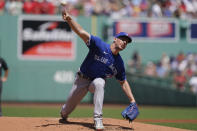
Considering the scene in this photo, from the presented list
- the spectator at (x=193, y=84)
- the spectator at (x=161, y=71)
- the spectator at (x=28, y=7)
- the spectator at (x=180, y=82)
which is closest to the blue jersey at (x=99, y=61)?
the spectator at (x=180, y=82)

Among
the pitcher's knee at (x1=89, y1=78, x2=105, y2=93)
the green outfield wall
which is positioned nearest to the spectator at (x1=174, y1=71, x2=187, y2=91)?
the green outfield wall

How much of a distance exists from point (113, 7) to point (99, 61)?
1376 centimetres

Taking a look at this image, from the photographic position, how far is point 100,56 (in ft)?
23.4

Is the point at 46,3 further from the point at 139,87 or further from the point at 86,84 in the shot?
the point at 86,84

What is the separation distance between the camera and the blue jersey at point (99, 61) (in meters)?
7.12

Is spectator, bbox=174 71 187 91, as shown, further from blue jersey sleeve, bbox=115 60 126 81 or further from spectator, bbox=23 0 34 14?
blue jersey sleeve, bbox=115 60 126 81

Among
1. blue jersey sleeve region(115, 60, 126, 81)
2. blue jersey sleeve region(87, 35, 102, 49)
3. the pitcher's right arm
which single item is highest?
the pitcher's right arm

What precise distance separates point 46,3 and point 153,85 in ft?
19.2

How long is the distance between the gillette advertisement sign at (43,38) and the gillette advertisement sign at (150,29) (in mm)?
2354

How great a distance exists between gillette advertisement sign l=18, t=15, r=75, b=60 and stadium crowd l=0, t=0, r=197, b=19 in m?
0.41

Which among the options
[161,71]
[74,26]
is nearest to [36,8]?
[161,71]

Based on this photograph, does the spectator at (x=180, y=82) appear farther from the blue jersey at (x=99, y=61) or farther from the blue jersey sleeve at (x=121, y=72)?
the blue jersey at (x=99, y=61)

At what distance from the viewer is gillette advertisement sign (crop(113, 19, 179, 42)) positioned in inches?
792

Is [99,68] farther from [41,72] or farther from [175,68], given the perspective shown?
[175,68]
